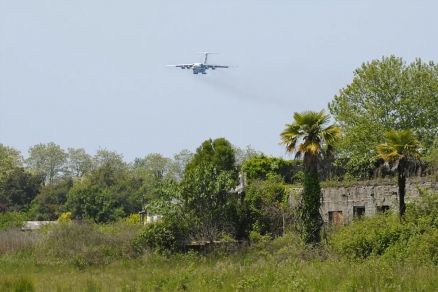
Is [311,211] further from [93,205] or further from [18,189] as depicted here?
[18,189]

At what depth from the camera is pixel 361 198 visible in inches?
1553

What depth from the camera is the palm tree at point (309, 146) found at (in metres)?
34.9

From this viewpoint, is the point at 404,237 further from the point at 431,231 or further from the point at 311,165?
the point at 311,165

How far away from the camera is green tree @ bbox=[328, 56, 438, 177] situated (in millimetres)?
51531

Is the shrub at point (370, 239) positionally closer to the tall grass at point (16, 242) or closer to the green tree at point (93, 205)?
the tall grass at point (16, 242)

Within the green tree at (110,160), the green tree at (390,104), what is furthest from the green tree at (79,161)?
the green tree at (390,104)

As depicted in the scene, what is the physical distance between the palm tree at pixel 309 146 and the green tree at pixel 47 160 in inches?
3428

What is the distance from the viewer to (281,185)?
42.8 metres

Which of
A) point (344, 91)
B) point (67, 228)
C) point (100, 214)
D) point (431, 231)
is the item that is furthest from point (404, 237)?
point (100, 214)

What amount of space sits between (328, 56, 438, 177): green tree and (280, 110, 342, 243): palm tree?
16.6 m

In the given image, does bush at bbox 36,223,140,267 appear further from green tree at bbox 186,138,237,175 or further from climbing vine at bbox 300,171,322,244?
climbing vine at bbox 300,171,322,244

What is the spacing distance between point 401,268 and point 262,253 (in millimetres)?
12307

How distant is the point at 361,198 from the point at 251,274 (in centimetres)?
1606

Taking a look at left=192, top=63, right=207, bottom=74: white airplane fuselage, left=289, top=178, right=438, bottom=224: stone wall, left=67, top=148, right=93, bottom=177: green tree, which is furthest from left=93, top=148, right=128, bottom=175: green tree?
left=289, top=178, right=438, bottom=224: stone wall
